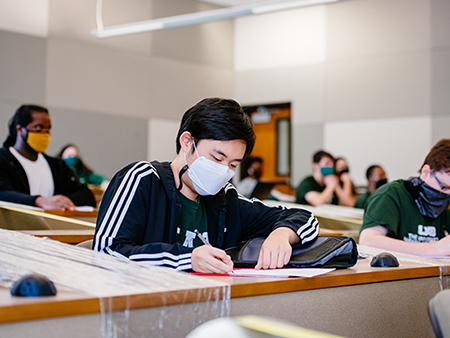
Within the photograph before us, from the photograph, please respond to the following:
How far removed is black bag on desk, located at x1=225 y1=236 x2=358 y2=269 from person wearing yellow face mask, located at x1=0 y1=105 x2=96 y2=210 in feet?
6.15

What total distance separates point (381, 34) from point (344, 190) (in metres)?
2.47

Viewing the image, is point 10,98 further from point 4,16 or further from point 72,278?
point 72,278

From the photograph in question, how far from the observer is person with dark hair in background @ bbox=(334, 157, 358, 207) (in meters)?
5.56

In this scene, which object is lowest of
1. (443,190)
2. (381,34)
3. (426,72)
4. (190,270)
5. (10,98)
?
(190,270)

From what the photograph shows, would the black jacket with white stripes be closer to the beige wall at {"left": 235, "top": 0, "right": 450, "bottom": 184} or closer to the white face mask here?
the white face mask

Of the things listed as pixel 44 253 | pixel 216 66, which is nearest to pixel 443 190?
A: pixel 44 253

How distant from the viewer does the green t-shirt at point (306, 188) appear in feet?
17.0

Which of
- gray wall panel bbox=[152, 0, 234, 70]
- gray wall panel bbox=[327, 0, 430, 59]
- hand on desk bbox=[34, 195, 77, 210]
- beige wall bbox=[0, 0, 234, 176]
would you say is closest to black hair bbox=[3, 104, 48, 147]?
hand on desk bbox=[34, 195, 77, 210]

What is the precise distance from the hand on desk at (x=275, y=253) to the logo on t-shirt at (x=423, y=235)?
1.04m

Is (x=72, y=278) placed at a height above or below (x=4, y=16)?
below

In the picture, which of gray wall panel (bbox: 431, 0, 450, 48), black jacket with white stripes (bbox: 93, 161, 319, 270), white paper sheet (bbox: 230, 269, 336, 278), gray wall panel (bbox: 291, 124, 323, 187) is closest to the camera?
white paper sheet (bbox: 230, 269, 336, 278)

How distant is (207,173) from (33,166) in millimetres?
2115

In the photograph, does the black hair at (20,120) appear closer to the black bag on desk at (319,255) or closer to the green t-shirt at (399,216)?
the green t-shirt at (399,216)

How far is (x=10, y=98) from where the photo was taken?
253 inches
